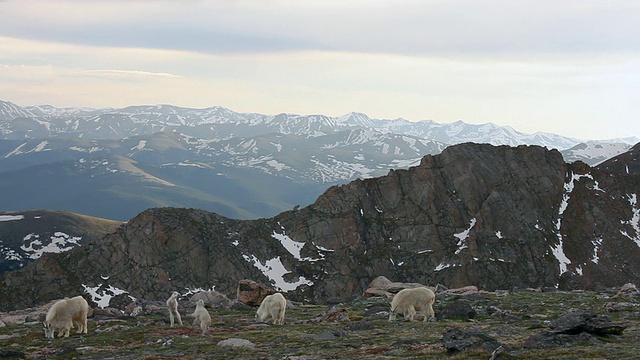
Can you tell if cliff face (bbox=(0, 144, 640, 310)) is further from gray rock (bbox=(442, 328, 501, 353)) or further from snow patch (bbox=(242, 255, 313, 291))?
gray rock (bbox=(442, 328, 501, 353))

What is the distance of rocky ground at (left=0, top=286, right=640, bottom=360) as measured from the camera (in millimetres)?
19547

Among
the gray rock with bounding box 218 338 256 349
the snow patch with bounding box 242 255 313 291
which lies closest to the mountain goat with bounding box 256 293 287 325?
the gray rock with bounding box 218 338 256 349

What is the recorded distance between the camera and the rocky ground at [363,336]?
1955cm

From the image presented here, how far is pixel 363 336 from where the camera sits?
25.9 m

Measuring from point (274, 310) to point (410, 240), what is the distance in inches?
5006

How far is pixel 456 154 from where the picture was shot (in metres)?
171

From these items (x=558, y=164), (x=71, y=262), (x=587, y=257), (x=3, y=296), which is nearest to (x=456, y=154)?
(x=558, y=164)

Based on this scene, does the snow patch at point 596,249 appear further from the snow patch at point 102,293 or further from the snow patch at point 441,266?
the snow patch at point 102,293

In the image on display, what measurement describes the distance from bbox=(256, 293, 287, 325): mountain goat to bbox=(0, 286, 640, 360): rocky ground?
795 millimetres

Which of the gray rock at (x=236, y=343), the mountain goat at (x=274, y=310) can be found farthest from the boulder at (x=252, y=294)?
the gray rock at (x=236, y=343)

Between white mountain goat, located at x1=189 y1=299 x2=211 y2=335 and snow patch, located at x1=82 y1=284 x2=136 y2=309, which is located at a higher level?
white mountain goat, located at x1=189 y1=299 x2=211 y2=335

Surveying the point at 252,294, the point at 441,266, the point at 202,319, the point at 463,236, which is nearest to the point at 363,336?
the point at 202,319

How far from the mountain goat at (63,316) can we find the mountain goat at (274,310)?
10122 mm

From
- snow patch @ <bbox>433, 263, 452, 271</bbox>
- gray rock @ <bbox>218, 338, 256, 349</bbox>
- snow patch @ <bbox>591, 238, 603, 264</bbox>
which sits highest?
gray rock @ <bbox>218, 338, 256, 349</bbox>
